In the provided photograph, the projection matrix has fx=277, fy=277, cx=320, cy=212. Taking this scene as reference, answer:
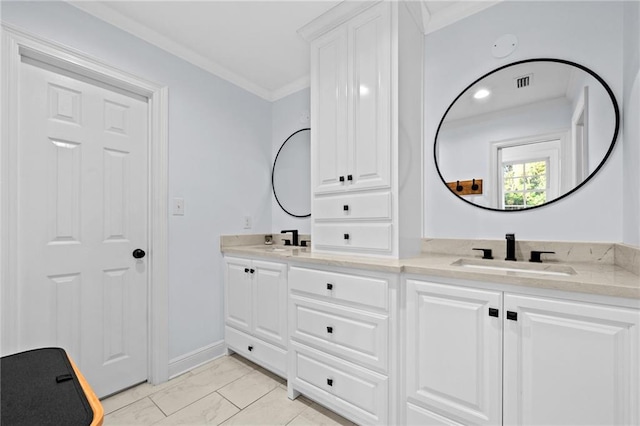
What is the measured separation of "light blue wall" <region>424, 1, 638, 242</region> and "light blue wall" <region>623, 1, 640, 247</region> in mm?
54

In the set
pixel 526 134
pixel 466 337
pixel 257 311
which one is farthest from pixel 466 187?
pixel 257 311

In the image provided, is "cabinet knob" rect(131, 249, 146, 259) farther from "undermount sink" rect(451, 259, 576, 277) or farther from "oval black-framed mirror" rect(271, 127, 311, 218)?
"undermount sink" rect(451, 259, 576, 277)

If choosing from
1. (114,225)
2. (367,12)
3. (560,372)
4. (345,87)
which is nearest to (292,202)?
(345,87)

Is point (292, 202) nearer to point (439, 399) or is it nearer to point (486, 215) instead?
point (486, 215)

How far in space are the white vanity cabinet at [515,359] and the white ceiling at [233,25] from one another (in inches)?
70.1

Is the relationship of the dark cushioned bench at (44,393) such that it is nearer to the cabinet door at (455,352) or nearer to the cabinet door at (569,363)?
the cabinet door at (455,352)

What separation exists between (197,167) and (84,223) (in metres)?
0.84

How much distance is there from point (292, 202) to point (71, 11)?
1.97 meters

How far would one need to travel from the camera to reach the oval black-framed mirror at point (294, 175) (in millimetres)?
2664

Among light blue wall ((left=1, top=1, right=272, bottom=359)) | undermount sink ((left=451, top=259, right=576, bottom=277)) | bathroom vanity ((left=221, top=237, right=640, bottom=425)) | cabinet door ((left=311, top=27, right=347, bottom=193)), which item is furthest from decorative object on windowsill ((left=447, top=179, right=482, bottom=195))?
light blue wall ((left=1, top=1, right=272, bottom=359))

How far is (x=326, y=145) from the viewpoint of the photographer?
195cm

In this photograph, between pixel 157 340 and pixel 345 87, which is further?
pixel 157 340

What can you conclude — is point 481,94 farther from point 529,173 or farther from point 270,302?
point 270,302

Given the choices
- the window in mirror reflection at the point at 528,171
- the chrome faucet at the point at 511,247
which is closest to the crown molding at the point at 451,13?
the window in mirror reflection at the point at 528,171
